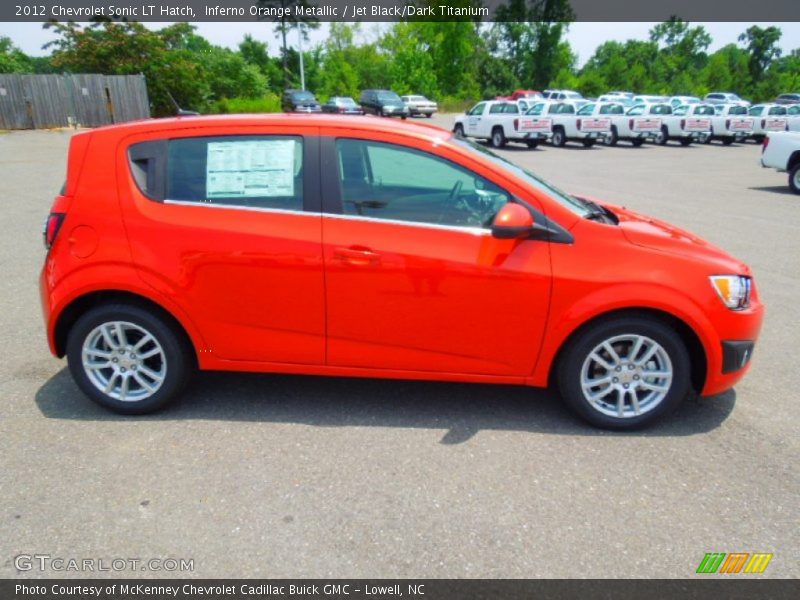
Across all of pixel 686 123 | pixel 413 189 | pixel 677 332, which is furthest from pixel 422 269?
pixel 686 123

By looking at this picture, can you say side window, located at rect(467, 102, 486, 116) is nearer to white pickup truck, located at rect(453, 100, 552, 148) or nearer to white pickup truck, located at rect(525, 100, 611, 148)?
white pickup truck, located at rect(453, 100, 552, 148)

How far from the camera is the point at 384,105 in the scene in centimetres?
3872

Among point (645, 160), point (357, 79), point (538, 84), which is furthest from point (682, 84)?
point (645, 160)

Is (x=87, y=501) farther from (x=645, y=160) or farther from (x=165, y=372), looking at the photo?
(x=645, y=160)

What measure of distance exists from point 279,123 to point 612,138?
80.2 feet

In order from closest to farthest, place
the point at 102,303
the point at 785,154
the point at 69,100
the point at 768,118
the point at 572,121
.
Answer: the point at 102,303 → the point at 785,154 → the point at 572,121 → the point at 768,118 → the point at 69,100

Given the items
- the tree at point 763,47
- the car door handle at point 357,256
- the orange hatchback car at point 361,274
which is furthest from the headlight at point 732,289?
the tree at point 763,47

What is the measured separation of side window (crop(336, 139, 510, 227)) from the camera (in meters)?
3.39

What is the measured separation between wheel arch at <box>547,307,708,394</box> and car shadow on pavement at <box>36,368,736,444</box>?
33 centimetres

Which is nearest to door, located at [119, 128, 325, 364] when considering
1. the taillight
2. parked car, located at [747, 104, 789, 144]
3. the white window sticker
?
the white window sticker

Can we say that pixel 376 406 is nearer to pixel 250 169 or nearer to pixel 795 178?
pixel 250 169

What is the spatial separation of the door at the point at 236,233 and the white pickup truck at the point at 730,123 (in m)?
27.8

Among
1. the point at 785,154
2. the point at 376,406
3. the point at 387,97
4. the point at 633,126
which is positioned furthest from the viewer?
the point at 387,97

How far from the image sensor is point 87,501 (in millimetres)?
2842
